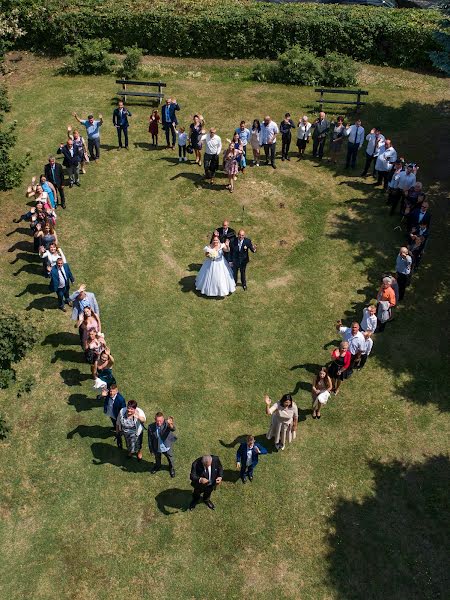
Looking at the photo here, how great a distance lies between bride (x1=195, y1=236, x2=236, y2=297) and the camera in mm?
17297

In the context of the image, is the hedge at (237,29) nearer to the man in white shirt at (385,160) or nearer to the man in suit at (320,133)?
the man in suit at (320,133)

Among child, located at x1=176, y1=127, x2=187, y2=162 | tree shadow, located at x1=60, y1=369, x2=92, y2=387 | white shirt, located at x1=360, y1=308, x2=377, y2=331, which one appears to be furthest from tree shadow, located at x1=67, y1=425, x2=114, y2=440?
child, located at x1=176, y1=127, x2=187, y2=162

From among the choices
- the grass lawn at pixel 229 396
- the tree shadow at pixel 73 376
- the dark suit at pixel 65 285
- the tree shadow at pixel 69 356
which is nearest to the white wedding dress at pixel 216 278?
the grass lawn at pixel 229 396

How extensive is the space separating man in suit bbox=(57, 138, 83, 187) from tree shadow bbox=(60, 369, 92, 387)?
8.32 metres

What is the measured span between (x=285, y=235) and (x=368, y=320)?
5.30 m

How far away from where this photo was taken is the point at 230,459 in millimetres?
14102

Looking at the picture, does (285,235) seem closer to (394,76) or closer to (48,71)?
(394,76)

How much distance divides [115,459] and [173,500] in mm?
1697

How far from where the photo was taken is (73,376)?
51.4 feet

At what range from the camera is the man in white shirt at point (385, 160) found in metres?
21.2

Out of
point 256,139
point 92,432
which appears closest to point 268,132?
point 256,139

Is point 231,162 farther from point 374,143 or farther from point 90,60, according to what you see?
point 90,60

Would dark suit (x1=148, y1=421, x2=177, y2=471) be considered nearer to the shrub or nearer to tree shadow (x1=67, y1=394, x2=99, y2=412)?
tree shadow (x1=67, y1=394, x2=99, y2=412)

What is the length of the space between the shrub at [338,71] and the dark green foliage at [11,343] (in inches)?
738
